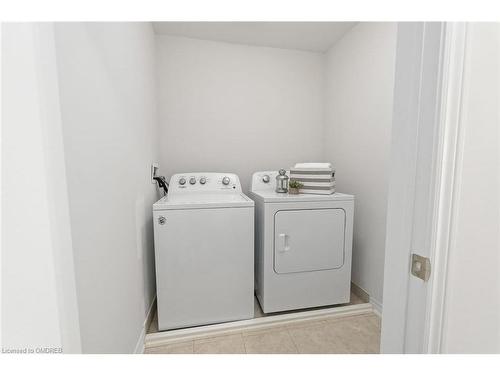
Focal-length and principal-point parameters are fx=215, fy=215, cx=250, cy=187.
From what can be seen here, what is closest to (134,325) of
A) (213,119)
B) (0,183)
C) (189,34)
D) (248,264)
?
(248,264)

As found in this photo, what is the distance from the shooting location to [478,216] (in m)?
0.50

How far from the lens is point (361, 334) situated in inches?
59.7

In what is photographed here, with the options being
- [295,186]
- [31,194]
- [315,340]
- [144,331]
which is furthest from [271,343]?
[31,194]

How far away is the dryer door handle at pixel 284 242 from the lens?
1.60 m

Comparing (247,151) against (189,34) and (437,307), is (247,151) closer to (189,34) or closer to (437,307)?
(189,34)

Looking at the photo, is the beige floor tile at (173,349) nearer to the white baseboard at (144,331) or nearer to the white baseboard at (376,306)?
the white baseboard at (144,331)

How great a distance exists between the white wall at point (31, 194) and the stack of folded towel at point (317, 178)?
62.6 inches

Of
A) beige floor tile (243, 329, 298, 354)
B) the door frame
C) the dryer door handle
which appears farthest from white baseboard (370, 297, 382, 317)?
the door frame

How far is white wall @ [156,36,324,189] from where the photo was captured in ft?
6.82

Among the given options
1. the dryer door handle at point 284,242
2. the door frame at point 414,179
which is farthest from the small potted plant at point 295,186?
the door frame at point 414,179

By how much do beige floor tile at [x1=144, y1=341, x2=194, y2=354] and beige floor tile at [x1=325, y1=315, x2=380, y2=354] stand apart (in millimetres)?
960

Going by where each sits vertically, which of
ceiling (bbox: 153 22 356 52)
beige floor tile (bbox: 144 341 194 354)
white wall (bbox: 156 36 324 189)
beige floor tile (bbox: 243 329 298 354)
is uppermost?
ceiling (bbox: 153 22 356 52)

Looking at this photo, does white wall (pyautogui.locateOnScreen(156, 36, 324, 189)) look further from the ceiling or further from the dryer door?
the dryer door

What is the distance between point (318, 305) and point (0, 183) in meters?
1.90
